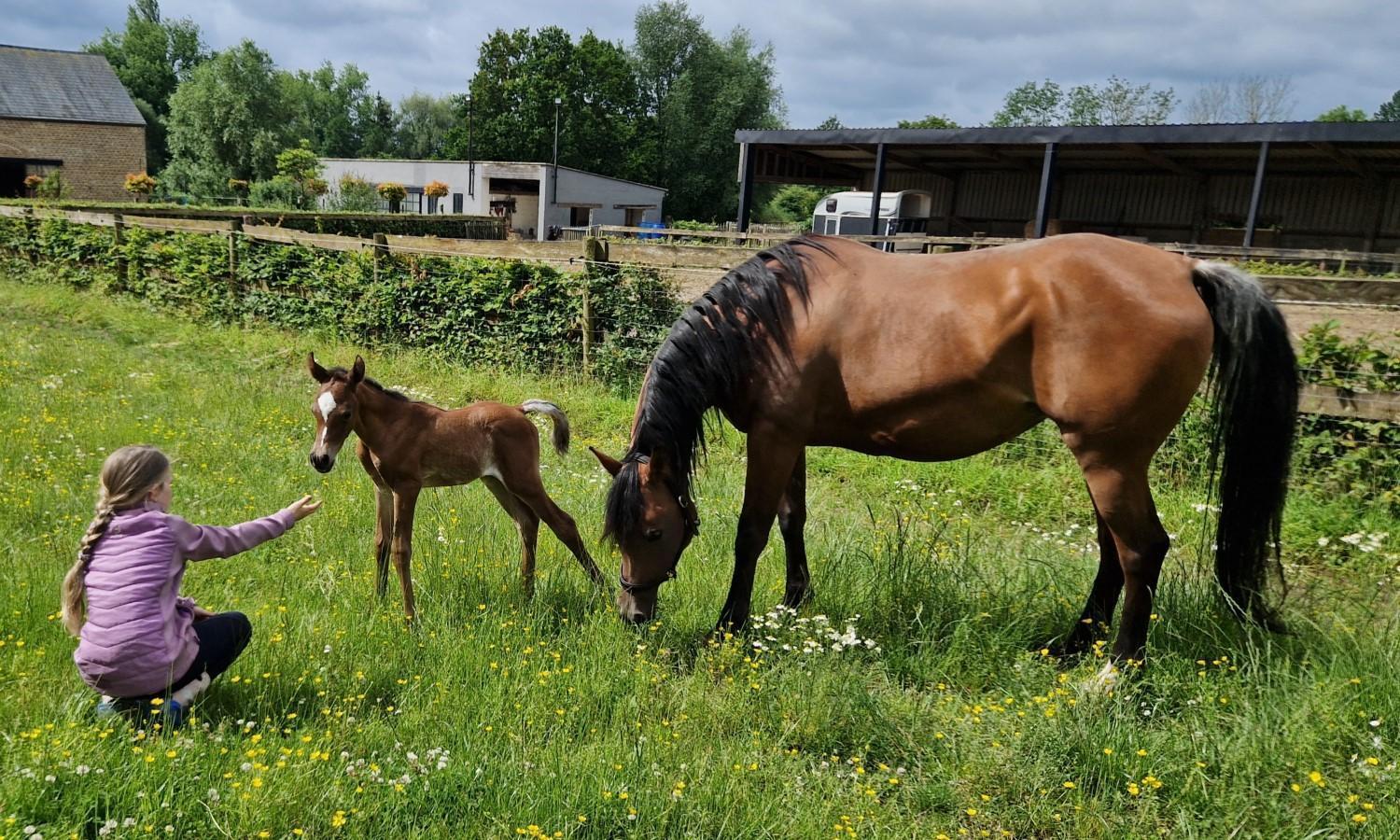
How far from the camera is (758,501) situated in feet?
13.1

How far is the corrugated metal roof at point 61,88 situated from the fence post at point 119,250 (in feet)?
111

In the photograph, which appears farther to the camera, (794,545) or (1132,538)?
(794,545)

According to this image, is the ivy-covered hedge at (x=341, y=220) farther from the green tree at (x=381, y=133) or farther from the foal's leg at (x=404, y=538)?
the green tree at (x=381, y=133)

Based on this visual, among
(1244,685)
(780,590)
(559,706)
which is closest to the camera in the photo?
(559,706)

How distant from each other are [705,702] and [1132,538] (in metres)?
1.89

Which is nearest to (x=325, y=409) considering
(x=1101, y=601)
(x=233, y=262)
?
(x=1101, y=601)

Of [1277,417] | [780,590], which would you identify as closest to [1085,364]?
[1277,417]

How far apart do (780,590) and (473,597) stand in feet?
5.09

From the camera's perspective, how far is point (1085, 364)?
11.7 ft

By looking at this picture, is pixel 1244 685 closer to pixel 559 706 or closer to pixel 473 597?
pixel 559 706

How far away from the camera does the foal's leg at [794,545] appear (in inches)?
174

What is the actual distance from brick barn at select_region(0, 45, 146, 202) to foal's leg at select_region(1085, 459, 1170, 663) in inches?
1854

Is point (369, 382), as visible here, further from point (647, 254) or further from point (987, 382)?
point (647, 254)

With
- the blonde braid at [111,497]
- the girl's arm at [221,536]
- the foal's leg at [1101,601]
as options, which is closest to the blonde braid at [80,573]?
the blonde braid at [111,497]
